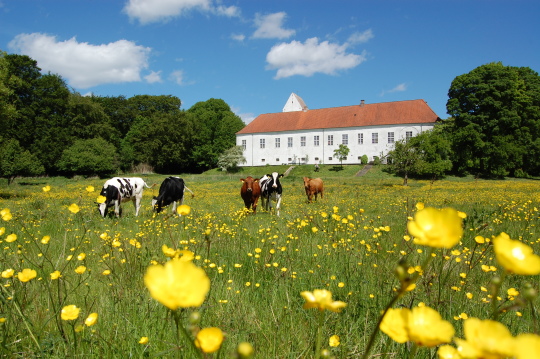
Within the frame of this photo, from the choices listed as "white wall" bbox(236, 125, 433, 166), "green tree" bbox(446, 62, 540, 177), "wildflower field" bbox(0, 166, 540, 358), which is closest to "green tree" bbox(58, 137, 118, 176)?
"white wall" bbox(236, 125, 433, 166)

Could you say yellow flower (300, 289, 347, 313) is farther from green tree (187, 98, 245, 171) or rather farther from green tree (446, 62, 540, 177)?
green tree (187, 98, 245, 171)

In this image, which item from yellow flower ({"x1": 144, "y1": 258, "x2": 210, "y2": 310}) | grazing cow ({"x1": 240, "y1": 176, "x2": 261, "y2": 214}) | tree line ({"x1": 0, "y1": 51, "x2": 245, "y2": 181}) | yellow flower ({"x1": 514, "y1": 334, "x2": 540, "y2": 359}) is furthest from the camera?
tree line ({"x1": 0, "y1": 51, "x2": 245, "y2": 181})

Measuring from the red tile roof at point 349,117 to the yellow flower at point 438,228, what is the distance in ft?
171

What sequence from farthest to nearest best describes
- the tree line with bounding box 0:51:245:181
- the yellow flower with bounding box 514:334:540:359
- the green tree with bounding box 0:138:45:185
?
the tree line with bounding box 0:51:245:181 < the green tree with bounding box 0:138:45:185 < the yellow flower with bounding box 514:334:540:359

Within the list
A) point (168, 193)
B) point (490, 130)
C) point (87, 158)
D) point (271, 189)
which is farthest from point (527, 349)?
point (87, 158)

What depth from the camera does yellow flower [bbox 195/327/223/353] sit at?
1.71 ft

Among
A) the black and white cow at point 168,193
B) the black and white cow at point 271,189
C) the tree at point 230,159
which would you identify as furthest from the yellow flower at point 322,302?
the tree at point 230,159

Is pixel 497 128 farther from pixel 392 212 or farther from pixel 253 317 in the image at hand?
pixel 253 317

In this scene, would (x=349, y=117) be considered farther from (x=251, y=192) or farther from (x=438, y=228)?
(x=438, y=228)

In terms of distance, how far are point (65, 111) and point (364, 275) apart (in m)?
49.5

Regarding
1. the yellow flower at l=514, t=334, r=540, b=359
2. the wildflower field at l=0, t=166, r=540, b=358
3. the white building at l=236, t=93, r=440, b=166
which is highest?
the white building at l=236, t=93, r=440, b=166

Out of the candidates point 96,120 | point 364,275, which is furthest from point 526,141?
point 96,120

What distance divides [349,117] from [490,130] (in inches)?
825

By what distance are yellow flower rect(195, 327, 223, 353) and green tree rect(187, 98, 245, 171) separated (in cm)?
5558
